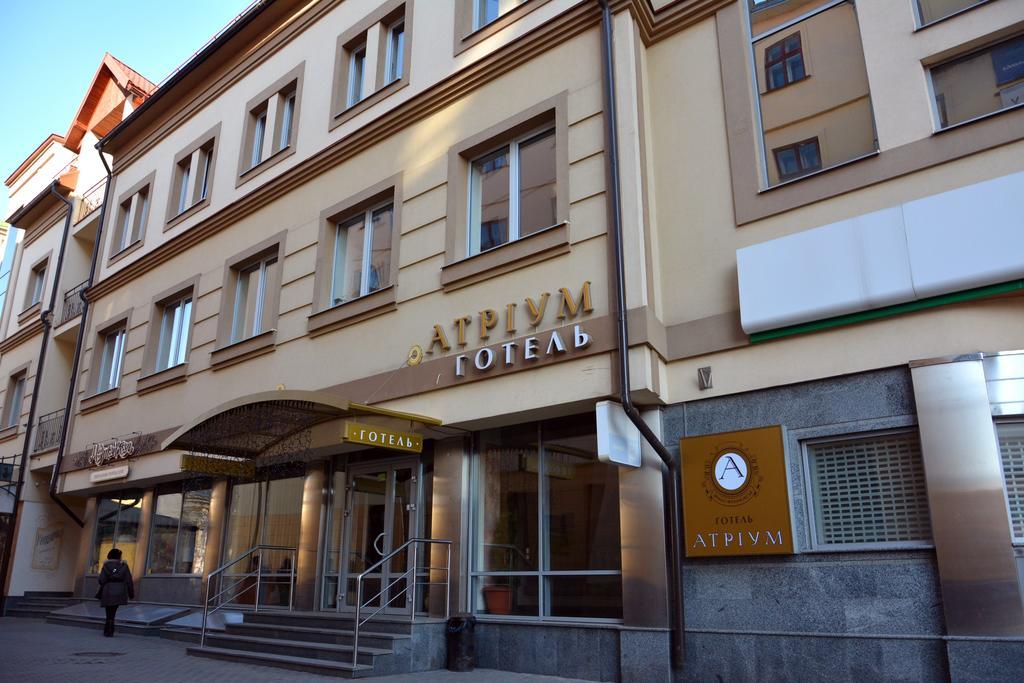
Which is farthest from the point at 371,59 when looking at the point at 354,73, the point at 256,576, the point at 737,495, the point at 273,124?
the point at 737,495

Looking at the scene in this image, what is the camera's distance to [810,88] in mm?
8789

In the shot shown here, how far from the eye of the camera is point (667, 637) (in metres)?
7.89

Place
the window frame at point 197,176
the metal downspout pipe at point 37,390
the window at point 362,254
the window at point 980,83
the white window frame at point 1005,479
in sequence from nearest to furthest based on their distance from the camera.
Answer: the white window frame at point 1005,479 → the window at point 980,83 → the window at point 362,254 → the window frame at point 197,176 → the metal downspout pipe at point 37,390

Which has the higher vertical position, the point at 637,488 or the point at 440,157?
the point at 440,157

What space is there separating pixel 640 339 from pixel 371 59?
7775 mm

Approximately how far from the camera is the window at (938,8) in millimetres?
7949

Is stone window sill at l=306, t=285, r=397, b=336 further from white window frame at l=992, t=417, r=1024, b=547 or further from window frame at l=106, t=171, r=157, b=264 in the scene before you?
window frame at l=106, t=171, r=157, b=264

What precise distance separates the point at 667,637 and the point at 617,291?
354 cm

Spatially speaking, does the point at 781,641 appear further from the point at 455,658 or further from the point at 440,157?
the point at 440,157

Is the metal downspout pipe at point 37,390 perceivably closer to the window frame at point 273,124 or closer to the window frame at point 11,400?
the window frame at point 11,400

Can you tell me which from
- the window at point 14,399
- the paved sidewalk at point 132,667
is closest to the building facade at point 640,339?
the paved sidewalk at point 132,667

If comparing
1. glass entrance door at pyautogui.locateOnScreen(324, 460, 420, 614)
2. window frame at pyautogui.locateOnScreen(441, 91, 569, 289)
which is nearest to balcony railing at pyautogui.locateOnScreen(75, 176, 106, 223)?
glass entrance door at pyautogui.locateOnScreen(324, 460, 420, 614)

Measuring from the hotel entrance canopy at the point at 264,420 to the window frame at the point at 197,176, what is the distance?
614cm

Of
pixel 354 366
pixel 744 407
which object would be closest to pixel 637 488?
pixel 744 407
